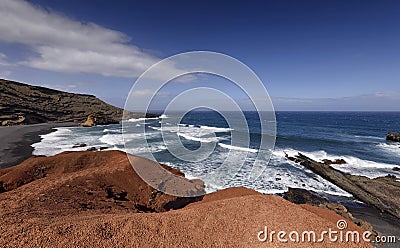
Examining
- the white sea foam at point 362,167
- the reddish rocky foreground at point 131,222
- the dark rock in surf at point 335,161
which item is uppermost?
the reddish rocky foreground at point 131,222

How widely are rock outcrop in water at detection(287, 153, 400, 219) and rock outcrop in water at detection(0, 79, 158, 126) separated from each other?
62841 millimetres

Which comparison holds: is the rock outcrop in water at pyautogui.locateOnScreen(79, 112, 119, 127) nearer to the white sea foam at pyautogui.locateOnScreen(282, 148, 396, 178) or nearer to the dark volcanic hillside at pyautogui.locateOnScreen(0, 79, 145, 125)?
the dark volcanic hillside at pyautogui.locateOnScreen(0, 79, 145, 125)

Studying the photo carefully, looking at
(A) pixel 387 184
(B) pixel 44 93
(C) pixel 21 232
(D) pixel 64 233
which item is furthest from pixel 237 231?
(B) pixel 44 93

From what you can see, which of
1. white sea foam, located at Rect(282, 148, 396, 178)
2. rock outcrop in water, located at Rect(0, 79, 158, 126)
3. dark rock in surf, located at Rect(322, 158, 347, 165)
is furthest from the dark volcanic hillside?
white sea foam, located at Rect(282, 148, 396, 178)

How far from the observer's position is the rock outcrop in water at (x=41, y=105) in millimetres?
52156

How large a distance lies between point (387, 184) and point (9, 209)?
64.9 ft

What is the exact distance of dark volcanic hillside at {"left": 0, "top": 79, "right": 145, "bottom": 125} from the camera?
52344 millimetres

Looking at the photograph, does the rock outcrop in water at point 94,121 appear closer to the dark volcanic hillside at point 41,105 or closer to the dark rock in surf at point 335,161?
the dark volcanic hillside at point 41,105

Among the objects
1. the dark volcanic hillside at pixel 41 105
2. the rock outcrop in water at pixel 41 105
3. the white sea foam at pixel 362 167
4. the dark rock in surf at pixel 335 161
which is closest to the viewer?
the white sea foam at pixel 362 167

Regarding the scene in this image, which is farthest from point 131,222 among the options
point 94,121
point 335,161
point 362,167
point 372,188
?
point 94,121

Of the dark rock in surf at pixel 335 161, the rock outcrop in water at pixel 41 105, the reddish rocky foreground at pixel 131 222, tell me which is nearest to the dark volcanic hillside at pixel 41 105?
the rock outcrop in water at pixel 41 105

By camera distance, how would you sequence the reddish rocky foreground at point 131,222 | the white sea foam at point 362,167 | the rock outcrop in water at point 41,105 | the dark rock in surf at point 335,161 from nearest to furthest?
the reddish rocky foreground at point 131,222 < the white sea foam at point 362,167 < the dark rock in surf at point 335,161 < the rock outcrop in water at point 41,105

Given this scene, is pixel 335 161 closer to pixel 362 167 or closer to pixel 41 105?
pixel 362 167

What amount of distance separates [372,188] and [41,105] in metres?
80.5
